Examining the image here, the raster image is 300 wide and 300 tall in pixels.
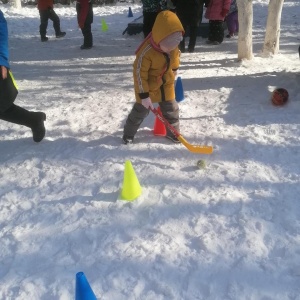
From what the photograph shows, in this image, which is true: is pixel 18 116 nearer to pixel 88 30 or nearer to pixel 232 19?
pixel 88 30

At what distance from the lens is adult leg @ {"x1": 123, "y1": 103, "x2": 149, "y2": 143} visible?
3461 millimetres

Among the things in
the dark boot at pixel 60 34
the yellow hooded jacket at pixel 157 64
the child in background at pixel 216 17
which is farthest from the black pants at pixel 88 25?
the yellow hooded jacket at pixel 157 64

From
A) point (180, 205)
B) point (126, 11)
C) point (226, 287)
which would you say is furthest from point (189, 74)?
point (126, 11)

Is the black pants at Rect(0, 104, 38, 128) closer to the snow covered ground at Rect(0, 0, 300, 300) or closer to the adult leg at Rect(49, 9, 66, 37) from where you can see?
the snow covered ground at Rect(0, 0, 300, 300)

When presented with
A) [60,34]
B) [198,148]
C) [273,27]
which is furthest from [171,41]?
[60,34]

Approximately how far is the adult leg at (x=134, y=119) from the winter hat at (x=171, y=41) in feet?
2.13

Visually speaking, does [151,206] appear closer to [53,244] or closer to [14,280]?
[53,244]

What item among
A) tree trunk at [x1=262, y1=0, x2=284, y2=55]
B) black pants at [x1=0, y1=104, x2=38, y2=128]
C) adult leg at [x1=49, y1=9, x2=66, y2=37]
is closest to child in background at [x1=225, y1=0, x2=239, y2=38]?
tree trunk at [x1=262, y1=0, x2=284, y2=55]

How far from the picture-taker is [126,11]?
514 inches

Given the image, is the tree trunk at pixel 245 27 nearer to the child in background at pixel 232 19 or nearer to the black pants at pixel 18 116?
the child in background at pixel 232 19

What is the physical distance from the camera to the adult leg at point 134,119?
3.46 meters

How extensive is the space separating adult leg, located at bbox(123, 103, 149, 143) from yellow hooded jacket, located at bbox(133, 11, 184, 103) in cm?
15

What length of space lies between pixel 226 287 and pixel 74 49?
6.94 meters

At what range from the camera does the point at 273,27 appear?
596 cm
